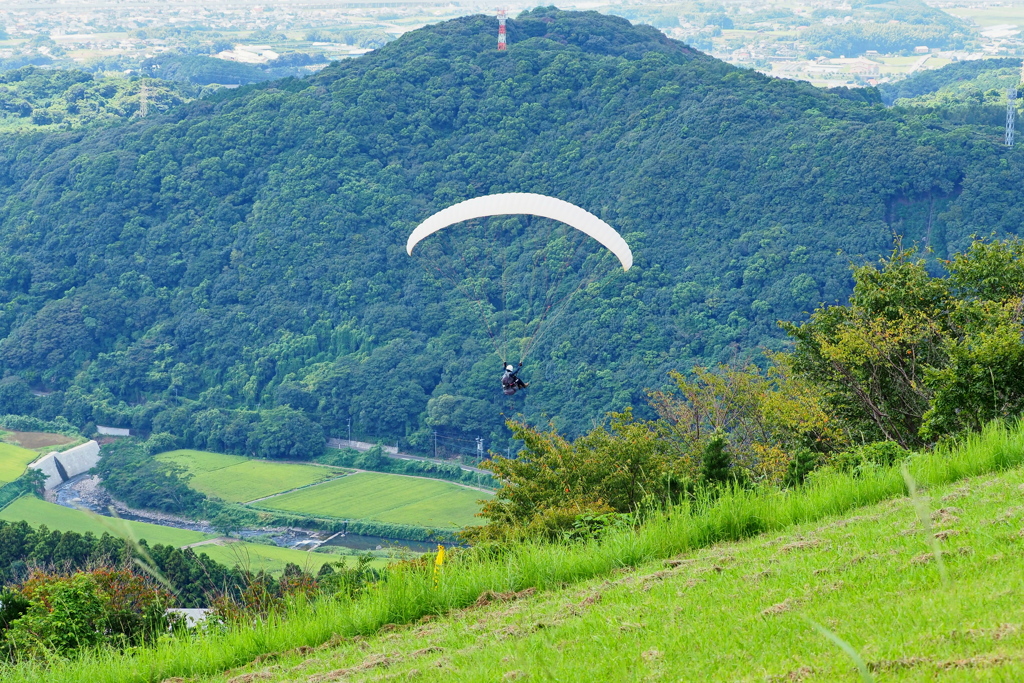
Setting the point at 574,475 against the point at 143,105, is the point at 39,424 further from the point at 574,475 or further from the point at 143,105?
the point at 574,475

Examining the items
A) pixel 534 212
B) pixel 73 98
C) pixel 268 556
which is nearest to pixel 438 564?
pixel 534 212

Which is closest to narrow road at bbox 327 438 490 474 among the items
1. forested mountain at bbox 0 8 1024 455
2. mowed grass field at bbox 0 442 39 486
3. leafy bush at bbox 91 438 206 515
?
forested mountain at bbox 0 8 1024 455

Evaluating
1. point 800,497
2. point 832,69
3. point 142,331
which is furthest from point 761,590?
point 832,69

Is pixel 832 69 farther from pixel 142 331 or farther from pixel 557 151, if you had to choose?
pixel 142 331

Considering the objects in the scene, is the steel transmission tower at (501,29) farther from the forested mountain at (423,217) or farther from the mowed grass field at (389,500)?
the mowed grass field at (389,500)

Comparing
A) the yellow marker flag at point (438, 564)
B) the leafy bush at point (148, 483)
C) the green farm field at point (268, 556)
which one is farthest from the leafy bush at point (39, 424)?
the yellow marker flag at point (438, 564)

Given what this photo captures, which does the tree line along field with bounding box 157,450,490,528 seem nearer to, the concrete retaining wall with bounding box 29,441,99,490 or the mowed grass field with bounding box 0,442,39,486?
the concrete retaining wall with bounding box 29,441,99,490

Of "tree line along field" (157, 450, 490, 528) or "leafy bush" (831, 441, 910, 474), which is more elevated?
"leafy bush" (831, 441, 910, 474)
